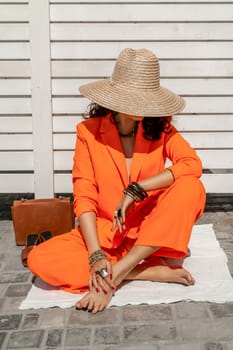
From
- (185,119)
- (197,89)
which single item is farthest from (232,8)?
(185,119)

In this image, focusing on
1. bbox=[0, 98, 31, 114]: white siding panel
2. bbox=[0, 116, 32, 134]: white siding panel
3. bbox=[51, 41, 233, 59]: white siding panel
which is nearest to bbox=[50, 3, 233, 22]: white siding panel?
bbox=[51, 41, 233, 59]: white siding panel

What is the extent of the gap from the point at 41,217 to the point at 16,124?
109cm

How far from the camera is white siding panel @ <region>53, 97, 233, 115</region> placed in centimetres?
452

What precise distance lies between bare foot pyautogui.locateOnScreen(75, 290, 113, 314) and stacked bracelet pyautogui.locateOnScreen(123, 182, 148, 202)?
22.9 inches

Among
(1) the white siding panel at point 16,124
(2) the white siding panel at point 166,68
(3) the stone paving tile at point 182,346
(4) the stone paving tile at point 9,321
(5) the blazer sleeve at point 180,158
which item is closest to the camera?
(3) the stone paving tile at point 182,346

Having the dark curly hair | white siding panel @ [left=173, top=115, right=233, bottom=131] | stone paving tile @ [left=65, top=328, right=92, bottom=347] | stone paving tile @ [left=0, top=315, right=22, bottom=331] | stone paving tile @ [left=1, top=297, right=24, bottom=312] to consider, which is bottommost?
stone paving tile @ [left=1, top=297, right=24, bottom=312]

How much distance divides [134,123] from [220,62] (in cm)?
158

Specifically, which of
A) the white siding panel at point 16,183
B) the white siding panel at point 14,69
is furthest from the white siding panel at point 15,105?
the white siding panel at point 16,183

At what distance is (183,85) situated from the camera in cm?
448

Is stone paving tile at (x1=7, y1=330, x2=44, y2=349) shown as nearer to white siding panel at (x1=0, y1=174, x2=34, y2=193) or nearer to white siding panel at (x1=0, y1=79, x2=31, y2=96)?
white siding panel at (x1=0, y1=174, x2=34, y2=193)

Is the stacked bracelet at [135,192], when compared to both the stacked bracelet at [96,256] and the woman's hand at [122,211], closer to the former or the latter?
the woman's hand at [122,211]

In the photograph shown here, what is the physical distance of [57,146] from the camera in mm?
4590

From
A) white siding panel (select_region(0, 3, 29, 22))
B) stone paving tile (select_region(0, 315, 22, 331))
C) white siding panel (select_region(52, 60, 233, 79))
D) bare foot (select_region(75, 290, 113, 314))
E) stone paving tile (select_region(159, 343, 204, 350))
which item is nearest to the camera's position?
Answer: stone paving tile (select_region(159, 343, 204, 350))

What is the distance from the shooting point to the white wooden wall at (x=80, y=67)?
4.34 metres
